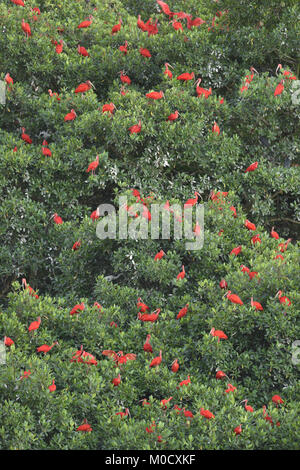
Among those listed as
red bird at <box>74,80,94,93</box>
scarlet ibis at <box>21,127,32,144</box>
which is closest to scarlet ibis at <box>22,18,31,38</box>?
red bird at <box>74,80,94,93</box>

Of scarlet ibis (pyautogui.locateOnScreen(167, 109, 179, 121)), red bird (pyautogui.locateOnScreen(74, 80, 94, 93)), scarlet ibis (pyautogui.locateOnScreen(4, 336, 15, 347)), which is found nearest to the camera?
→ scarlet ibis (pyautogui.locateOnScreen(4, 336, 15, 347))

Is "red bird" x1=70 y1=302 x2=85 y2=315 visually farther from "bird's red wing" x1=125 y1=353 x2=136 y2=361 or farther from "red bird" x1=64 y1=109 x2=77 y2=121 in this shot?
"red bird" x1=64 y1=109 x2=77 y2=121

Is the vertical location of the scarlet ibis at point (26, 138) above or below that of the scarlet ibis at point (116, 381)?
above

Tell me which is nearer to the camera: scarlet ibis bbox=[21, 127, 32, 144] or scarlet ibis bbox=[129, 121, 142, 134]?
scarlet ibis bbox=[129, 121, 142, 134]

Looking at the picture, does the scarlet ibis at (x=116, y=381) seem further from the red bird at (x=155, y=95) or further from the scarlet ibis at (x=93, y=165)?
the red bird at (x=155, y=95)

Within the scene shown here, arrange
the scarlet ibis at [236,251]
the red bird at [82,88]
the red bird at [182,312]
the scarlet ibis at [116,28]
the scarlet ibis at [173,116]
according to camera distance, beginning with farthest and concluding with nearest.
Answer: the scarlet ibis at [116,28], the red bird at [82,88], the scarlet ibis at [173,116], the scarlet ibis at [236,251], the red bird at [182,312]

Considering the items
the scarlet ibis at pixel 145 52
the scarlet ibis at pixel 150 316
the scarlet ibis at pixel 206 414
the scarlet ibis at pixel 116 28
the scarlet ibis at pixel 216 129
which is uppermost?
the scarlet ibis at pixel 116 28

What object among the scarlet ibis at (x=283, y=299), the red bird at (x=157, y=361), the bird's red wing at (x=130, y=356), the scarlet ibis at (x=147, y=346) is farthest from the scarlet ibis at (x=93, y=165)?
the scarlet ibis at (x=283, y=299)

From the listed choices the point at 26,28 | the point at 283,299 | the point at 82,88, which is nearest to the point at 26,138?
the point at 82,88

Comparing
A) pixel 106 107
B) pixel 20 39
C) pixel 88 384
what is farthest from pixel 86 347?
pixel 20 39

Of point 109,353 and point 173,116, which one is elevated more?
point 173,116

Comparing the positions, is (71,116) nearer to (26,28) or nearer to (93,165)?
(93,165)

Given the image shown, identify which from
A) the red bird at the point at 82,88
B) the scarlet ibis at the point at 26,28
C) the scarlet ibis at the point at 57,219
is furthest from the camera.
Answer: the scarlet ibis at the point at 26,28
